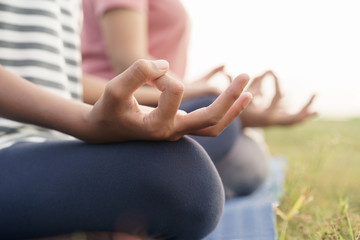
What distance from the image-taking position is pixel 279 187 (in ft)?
7.81

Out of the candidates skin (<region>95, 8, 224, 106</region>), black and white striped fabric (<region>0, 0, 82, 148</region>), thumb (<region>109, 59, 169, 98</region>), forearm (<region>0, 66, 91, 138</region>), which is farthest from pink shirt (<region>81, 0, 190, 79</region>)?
thumb (<region>109, 59, 169, 98</region>)

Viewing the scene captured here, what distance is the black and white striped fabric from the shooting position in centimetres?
118

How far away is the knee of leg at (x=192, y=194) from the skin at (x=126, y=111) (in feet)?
0.20

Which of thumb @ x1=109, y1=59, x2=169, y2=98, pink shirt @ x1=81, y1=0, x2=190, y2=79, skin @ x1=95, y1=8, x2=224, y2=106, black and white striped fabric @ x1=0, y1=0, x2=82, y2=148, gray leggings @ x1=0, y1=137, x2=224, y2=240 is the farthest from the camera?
pink shirt @ x1=81, y1=0, x2=190, y2=79

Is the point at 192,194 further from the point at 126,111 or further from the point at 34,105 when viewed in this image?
the point at 34,105

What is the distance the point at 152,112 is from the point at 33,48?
616 mm

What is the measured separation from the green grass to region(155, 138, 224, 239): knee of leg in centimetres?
39

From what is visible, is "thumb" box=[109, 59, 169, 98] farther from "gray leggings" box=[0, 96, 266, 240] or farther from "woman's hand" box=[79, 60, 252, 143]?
"gray leggings" box=[0, 96, 266, 240]

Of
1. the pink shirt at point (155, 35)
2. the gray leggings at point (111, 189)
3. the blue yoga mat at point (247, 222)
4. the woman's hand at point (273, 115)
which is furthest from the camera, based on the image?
the woman's hand at point (273, 115)

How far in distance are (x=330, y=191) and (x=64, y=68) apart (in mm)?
1430

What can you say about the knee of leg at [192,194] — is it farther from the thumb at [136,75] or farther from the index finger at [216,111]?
the thumb at [136,75]

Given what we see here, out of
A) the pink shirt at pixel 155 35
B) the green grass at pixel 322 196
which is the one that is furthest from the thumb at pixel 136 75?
the pink shirt at pixel 155 35

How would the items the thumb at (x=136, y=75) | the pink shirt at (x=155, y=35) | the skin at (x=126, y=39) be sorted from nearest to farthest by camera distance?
the thumb at (x=136, y=75) → the skin at (x=126, y=39) → the pink shirt at (x=155, y=35)

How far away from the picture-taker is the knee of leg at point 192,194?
901 mm
